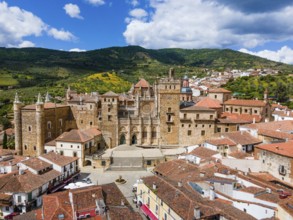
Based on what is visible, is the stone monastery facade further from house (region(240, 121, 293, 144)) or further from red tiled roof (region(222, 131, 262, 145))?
house (region(240, 121, 293, 144))

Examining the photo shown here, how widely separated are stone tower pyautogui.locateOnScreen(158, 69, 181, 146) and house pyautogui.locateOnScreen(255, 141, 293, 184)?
61.5 ft

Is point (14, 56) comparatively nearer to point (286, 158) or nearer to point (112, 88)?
point (112, 88)

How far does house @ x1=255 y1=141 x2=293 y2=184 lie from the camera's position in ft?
97.9

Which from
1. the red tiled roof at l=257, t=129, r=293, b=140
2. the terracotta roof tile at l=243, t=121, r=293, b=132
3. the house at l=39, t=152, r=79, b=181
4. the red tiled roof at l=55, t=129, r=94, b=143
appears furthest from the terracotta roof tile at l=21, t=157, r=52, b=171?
the terracotta roof tile at l=243, t=121, r=293, b=132

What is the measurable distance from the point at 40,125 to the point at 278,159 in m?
37.1

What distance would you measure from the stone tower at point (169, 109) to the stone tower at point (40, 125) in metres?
20.9

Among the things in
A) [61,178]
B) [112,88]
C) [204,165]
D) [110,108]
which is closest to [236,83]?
[112,88]

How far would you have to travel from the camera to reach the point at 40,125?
46.9 meters

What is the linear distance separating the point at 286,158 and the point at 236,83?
73.8 m

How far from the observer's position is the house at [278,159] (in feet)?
97.9

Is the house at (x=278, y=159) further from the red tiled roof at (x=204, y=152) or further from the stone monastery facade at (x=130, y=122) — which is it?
the stone monastery facade at (x=130, y=122)

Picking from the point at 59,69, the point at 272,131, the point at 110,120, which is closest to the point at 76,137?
the point at 110,120

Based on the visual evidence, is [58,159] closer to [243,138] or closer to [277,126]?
[243,138]

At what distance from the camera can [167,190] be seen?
25547 millimetres
